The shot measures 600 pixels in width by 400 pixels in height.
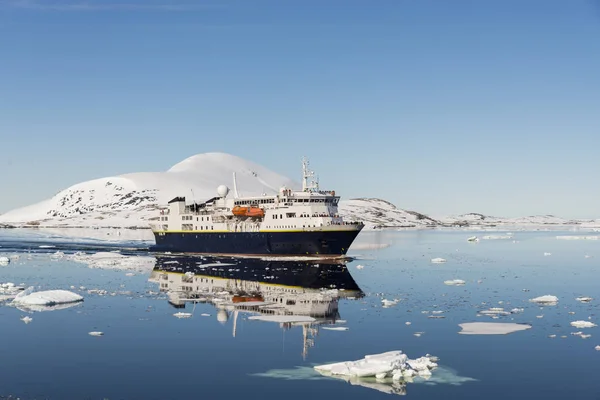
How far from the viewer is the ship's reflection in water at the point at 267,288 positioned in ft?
102

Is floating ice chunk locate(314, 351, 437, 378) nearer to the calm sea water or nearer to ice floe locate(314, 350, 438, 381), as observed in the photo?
ice floe locate(314, 350, 438, 381)

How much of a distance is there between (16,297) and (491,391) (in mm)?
28310

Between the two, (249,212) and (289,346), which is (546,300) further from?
(249,212)

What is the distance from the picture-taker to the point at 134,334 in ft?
86.1

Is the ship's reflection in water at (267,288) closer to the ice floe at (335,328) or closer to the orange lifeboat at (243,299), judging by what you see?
the orange lifeboat at (243,299)

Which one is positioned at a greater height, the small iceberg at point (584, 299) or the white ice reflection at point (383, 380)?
the small iceberg at point (584, 299)

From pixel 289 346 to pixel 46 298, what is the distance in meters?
17.0

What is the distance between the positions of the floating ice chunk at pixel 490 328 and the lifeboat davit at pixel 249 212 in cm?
4345

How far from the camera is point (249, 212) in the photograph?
230ft

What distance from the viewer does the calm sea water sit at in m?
18.7

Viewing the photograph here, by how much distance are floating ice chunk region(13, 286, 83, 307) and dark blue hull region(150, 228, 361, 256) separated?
103ft

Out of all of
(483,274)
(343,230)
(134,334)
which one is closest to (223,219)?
(343,230)

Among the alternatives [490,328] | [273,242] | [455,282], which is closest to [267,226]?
[273,242]

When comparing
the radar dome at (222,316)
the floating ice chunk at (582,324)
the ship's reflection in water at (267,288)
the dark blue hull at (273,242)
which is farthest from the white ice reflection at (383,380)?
the dark blue hull at (273,242)
